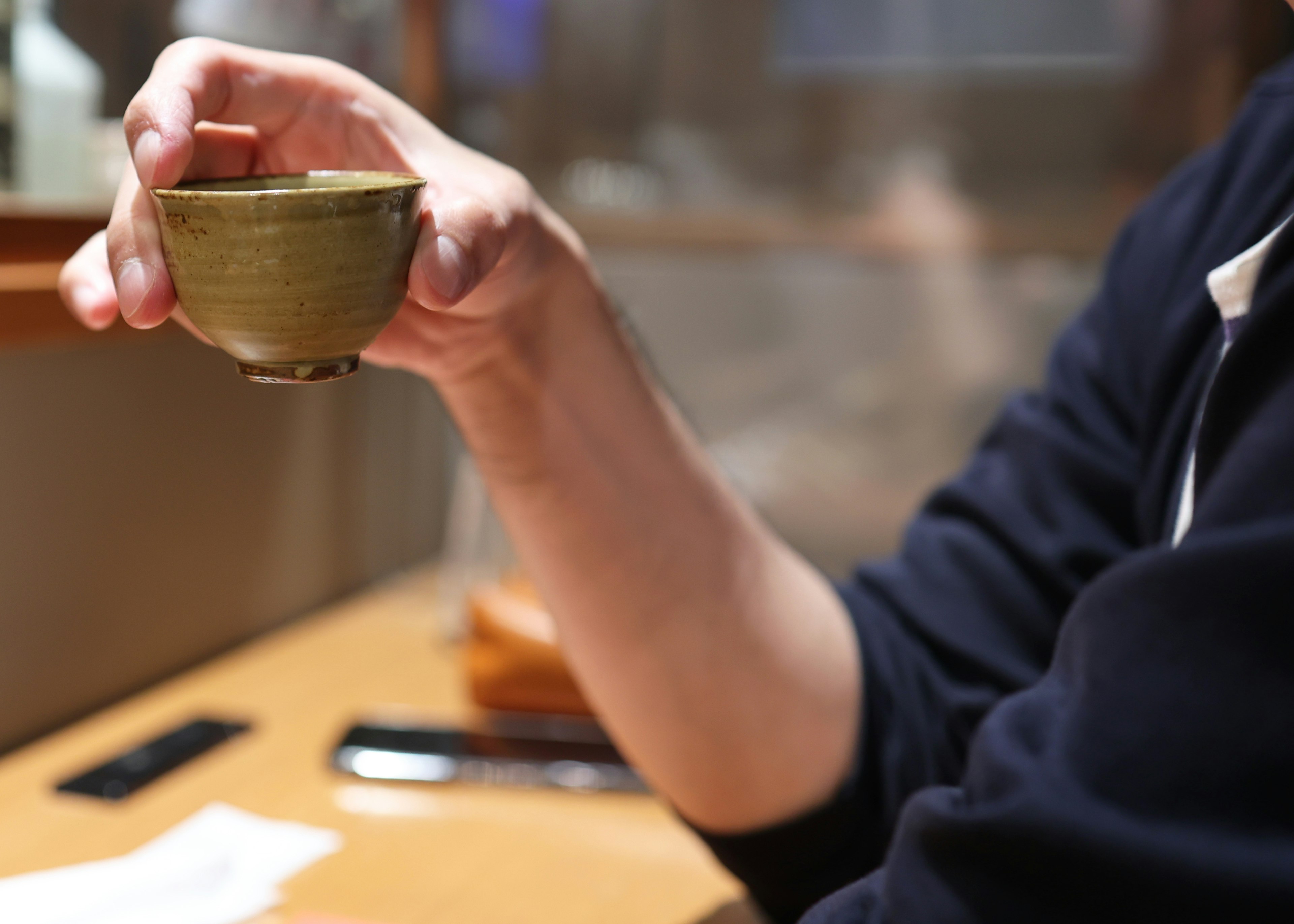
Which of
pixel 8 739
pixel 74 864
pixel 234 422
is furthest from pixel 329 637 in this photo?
pixel 74 864

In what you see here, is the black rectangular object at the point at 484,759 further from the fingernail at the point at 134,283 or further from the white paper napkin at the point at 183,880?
the fingernail at the point at 134,283

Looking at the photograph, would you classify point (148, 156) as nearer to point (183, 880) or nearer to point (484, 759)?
point (183, 880)

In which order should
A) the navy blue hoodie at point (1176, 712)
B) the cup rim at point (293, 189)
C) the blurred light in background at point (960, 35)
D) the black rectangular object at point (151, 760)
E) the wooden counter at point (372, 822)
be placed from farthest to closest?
the blurred light in background at point (960, 35) → the black rectangular object at point (151, 760) → the wooden counter at point (372, 822) → the cup rim at point (293, 189) → the navy blue hoodie at point (1176, 712)

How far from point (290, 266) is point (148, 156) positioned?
0.32ft

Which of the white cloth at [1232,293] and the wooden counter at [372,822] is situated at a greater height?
the white cloth at [1232,293]

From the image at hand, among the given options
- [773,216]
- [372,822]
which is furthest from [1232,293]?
[773,216]

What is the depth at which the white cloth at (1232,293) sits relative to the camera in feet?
1.91

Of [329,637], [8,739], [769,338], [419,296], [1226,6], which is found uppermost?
[1226,6]

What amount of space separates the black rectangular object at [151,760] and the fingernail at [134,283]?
66 cm

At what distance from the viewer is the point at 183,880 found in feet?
2.92

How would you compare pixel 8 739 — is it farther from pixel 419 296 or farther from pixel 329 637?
pixel 419 296

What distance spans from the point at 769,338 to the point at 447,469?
1.94ft

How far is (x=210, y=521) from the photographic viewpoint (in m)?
1.43

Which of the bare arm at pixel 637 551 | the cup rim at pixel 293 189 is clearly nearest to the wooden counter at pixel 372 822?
the bare arm at pixel 637 551
